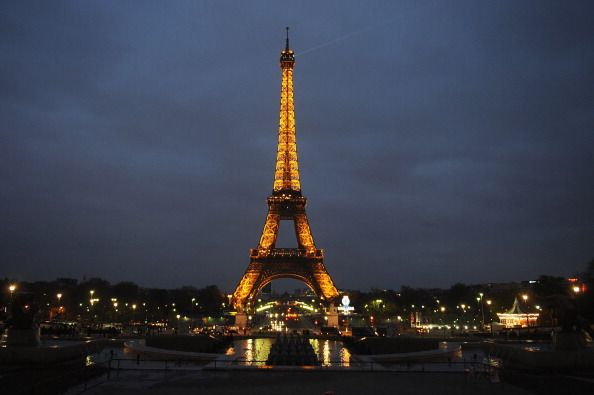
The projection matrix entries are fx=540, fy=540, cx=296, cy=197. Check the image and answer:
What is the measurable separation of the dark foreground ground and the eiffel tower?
70174 mm

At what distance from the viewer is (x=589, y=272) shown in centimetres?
6675

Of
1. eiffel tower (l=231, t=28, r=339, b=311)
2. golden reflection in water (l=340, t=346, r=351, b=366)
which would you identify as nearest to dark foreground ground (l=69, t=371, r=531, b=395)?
golden reflection in water (l=340, t=346, r=351, b=366)

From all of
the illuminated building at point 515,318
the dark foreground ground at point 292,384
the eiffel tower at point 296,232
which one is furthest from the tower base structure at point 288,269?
the dark foreground ground at point 292,384

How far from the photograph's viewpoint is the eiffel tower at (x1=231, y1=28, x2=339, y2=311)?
93562 mm

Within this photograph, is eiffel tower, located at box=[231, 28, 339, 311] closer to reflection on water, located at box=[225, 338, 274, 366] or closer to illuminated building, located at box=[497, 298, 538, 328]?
illuminated building, located at box=[497, 298, 538, 328]

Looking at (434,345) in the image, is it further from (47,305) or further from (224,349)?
(47,305)

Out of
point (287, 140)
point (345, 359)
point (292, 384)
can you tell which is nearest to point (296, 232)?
point (287, 140)

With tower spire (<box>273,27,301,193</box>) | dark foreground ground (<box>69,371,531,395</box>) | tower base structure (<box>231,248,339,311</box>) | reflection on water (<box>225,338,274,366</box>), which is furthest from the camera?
tower spire (<box>273,27,301,193</box>)

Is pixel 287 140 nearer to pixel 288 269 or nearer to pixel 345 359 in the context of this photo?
pixel 288 269

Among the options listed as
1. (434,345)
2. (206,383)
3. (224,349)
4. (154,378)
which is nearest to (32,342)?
(154,378)

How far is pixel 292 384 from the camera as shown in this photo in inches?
771

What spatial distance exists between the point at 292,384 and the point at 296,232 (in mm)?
78048

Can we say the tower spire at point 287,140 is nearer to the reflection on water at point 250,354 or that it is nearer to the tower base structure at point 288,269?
the tower base structure at point 288,269

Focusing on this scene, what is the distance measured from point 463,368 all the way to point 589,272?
50371 millimetres
